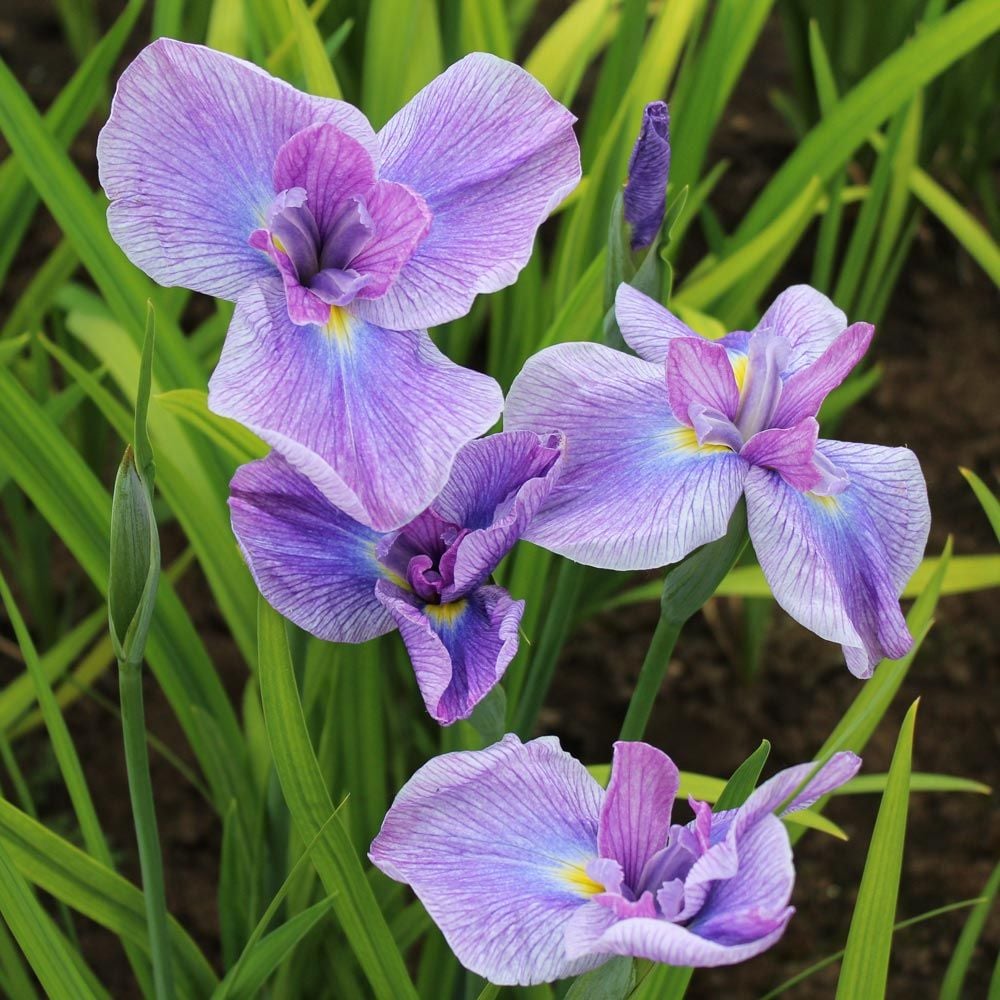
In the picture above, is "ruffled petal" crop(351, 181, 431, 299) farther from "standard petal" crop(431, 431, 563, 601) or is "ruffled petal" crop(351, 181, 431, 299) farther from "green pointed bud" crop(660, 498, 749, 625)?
"green pointed bud" crop(660, 498, 749, 625)

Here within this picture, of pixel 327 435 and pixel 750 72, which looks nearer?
pixel 327 435

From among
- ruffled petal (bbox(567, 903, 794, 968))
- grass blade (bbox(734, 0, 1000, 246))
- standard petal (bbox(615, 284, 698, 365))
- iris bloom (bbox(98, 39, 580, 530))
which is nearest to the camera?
ruffled petal (bbox(567, 903, 794, 968))

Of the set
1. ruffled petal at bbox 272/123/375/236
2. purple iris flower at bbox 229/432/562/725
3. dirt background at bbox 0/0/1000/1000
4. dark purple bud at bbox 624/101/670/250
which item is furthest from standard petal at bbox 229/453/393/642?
dirt background at bbox 0/0/1000/1000

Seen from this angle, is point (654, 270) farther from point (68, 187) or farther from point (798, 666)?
point (798, 666)

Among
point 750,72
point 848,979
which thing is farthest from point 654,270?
point 750,72

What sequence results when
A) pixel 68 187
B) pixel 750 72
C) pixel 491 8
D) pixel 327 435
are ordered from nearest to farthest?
pixel 327 435
pixel 68 187
pixel 491 8
pixel 750 72

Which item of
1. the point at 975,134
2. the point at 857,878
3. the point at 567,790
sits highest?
the point at 567,790

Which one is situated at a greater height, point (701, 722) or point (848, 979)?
point (848, 979)
